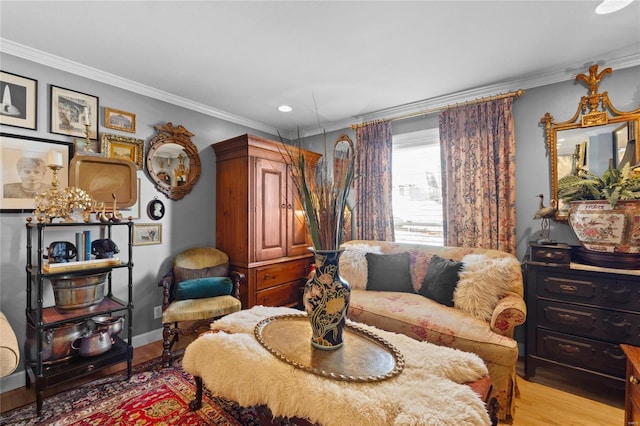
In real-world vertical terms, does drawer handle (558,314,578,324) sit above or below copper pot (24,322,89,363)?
above

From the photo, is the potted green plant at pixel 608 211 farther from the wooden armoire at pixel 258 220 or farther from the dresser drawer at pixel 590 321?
the wooden armoire at pixel 258 220

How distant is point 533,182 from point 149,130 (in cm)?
374

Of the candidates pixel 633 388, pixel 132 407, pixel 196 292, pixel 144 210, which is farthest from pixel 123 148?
pixel 633 388

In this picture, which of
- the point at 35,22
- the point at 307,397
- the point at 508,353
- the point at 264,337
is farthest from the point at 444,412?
the point at 35,22

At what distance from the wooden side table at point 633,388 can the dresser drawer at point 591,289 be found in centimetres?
65

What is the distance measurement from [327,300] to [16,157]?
2527 millimetres

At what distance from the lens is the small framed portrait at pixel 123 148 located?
254 centimetres

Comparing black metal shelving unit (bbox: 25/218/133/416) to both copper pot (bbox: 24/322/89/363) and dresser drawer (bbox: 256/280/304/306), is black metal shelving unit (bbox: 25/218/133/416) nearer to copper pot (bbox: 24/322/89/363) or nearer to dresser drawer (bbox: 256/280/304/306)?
copper pot (bbox: 24/322/89/363)

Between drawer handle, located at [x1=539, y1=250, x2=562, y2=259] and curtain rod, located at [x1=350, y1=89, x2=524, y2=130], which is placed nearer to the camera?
drawer handle, located at [x1=539, y1=250, x2=562, y2=259]

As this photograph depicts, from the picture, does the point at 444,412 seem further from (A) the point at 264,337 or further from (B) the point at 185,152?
(B) the point at 185,152

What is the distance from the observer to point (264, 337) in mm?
1598

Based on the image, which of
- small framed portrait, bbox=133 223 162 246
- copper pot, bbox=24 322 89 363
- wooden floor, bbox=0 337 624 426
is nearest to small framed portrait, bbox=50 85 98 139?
small framed portrait, bbox=133 223 162 246

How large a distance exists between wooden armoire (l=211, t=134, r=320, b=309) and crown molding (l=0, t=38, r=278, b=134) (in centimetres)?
45

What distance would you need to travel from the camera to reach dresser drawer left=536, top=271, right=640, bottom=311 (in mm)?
1922
